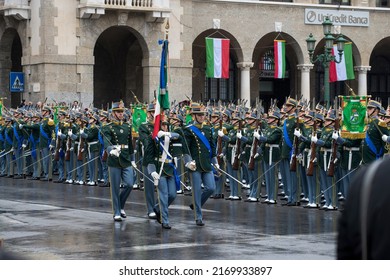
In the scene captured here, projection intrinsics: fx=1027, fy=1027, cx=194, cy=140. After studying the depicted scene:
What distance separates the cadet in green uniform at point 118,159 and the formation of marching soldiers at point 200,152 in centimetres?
2

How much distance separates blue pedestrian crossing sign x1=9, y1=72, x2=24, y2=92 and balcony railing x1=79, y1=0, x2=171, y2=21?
10.7 ft

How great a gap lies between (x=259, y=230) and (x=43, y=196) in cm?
772

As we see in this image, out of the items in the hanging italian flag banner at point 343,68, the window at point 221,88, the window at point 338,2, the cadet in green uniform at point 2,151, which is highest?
the window at point 338,2

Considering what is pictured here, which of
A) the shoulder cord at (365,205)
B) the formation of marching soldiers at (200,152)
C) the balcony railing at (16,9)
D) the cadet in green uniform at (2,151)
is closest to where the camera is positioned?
the shoulder cord at (365,205)

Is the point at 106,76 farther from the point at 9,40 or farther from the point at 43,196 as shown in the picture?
the point at 43,196

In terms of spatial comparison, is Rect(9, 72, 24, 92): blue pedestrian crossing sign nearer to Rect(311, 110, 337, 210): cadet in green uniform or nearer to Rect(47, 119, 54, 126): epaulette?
Rect(47, 119, 54, 126): epaulette

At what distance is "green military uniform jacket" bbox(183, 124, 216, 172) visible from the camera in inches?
607

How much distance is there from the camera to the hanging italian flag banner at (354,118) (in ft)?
59.0

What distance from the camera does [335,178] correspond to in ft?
61.3

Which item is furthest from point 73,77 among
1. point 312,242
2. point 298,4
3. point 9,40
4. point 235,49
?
point 312,242

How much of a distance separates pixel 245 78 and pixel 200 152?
84.3 feet

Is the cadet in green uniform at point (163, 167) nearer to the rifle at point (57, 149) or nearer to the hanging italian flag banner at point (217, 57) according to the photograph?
the rifle at point (57, 149)

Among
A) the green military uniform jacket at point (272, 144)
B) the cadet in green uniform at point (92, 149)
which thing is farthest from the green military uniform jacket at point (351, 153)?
the cadet in green uniform at point (92, 149)

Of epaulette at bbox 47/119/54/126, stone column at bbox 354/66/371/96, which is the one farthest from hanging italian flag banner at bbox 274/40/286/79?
epaulette at bbox 47/119/54/126
